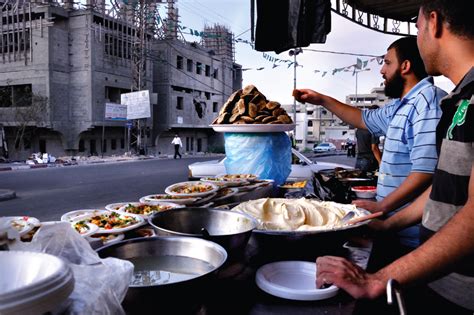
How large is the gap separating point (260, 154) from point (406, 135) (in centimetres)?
183

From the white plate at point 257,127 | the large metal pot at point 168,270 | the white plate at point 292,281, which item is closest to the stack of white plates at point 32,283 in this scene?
the large metal pot at point 168,270

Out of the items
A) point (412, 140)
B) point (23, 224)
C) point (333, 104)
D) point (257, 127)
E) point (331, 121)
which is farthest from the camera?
point (331, 121)

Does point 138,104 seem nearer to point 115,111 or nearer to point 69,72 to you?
point 115,111

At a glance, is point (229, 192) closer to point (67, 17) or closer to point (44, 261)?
point (44, 261)

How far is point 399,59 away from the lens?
274cm

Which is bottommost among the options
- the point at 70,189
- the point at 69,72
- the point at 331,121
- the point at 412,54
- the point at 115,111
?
the point at 70,189

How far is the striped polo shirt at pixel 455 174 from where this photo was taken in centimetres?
134

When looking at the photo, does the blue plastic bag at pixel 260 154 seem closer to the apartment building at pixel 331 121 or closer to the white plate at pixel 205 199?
the white plate at pixel 205 199

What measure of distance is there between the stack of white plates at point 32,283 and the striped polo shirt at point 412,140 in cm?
212

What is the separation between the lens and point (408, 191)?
7.47 feet

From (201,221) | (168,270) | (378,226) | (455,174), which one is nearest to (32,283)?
(168,270)

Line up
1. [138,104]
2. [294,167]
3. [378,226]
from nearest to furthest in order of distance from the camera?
[378,226] < [294,167] < [138,104]

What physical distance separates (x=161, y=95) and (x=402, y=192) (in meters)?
33.8

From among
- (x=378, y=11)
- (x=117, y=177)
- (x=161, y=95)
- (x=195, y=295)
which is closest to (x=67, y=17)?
(x=161, y=95)
